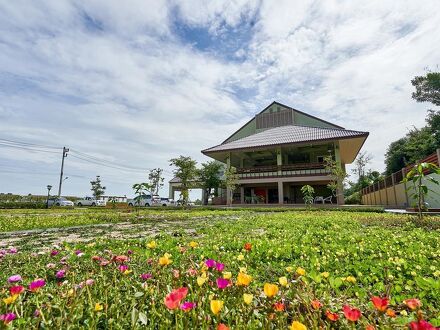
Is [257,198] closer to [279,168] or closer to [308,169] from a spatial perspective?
[279,168]

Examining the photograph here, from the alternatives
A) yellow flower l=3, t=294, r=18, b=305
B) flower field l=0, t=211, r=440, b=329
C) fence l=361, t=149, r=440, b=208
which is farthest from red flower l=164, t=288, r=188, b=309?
fence l=361, t=149, r=440, b=208

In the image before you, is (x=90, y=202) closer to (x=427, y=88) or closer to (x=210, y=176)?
(x=210, y=176)

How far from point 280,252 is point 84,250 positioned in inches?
89.5

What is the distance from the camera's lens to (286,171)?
24641 mm

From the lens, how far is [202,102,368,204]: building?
923 inches

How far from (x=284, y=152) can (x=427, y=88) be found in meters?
18.0

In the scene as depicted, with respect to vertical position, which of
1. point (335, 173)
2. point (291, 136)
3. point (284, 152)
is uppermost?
point (291, 136)

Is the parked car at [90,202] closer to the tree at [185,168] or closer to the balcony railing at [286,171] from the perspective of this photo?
the tree at [185,168]

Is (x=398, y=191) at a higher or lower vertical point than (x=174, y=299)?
higher

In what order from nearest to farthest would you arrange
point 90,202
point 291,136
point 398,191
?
point 398,191
point 291,136
point 90,202

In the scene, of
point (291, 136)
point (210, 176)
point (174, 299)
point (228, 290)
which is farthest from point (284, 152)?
point (174, 299)

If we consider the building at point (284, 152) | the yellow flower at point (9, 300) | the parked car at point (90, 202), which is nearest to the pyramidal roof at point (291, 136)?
the building at point (284, 152)

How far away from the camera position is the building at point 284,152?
23438 mm

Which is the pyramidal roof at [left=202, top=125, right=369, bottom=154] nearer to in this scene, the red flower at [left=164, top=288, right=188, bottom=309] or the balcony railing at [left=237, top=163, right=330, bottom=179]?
the balcony railing at [left=237, top=163, right=330, bottom=179]
